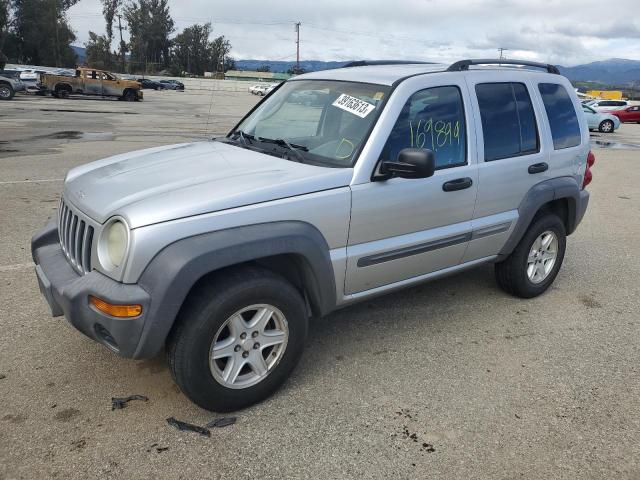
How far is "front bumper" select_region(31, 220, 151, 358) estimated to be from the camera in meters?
2.52

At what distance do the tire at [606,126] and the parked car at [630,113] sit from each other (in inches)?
339

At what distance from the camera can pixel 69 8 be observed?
7094 centimetres

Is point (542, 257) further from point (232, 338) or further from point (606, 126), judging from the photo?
point (606, 126)

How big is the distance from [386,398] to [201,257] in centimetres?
138

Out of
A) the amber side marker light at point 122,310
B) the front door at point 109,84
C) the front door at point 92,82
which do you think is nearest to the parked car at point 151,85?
the front door at point 109,84

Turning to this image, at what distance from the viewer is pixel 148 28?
10056cm

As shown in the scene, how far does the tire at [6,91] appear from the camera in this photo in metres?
26.0

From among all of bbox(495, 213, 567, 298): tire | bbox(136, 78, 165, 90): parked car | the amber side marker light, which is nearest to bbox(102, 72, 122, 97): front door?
bbox(136, 78, 165, 90): parked car

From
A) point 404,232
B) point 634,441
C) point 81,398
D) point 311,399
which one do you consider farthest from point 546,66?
point 81,398

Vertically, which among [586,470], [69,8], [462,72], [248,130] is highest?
[69,8]

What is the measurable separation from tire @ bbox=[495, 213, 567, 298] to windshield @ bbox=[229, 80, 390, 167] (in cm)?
184

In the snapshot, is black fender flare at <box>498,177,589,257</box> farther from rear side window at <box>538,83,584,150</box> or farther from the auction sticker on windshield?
the auction sticker on windshield

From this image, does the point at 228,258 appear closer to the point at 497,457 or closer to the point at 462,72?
the point at 497,457

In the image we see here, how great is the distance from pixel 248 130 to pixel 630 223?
19.8ft
